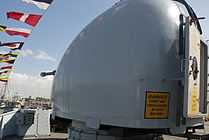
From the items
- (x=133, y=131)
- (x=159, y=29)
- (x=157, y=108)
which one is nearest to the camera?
(x=157, y=108)

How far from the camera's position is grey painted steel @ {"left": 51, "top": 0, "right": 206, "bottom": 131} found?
2863 mm

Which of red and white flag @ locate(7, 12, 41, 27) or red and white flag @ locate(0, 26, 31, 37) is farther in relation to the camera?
red and white flag @ locate(0, 26, 31, 37)

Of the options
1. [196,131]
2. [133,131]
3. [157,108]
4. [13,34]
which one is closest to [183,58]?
[157,108]

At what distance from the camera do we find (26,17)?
8.40m

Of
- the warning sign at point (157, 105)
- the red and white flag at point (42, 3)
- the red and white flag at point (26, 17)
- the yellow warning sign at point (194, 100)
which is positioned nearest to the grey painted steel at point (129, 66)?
the warning sign at point (157, 105)

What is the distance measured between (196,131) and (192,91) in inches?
68.5

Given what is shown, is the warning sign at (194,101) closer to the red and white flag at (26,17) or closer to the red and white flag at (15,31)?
the red and white flag at (26,17)

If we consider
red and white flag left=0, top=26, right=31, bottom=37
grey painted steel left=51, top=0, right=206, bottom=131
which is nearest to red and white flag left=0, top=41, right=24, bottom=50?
red and white flag left=0, top=26, right=31, bottom=37

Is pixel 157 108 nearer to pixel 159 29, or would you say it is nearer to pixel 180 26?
Result: pixel 159 29

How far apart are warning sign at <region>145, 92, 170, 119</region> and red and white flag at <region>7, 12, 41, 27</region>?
24.4 ft

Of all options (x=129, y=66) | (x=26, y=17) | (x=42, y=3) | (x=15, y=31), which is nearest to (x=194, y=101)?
(x=129, y=66)

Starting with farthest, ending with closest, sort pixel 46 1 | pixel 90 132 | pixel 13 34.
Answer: pixel 13 34
pixel 46 1
pixel 90 132

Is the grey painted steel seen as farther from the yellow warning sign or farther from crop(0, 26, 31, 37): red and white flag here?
crop(0, 26, 31, 37): red and white flag

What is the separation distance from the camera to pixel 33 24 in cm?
859
